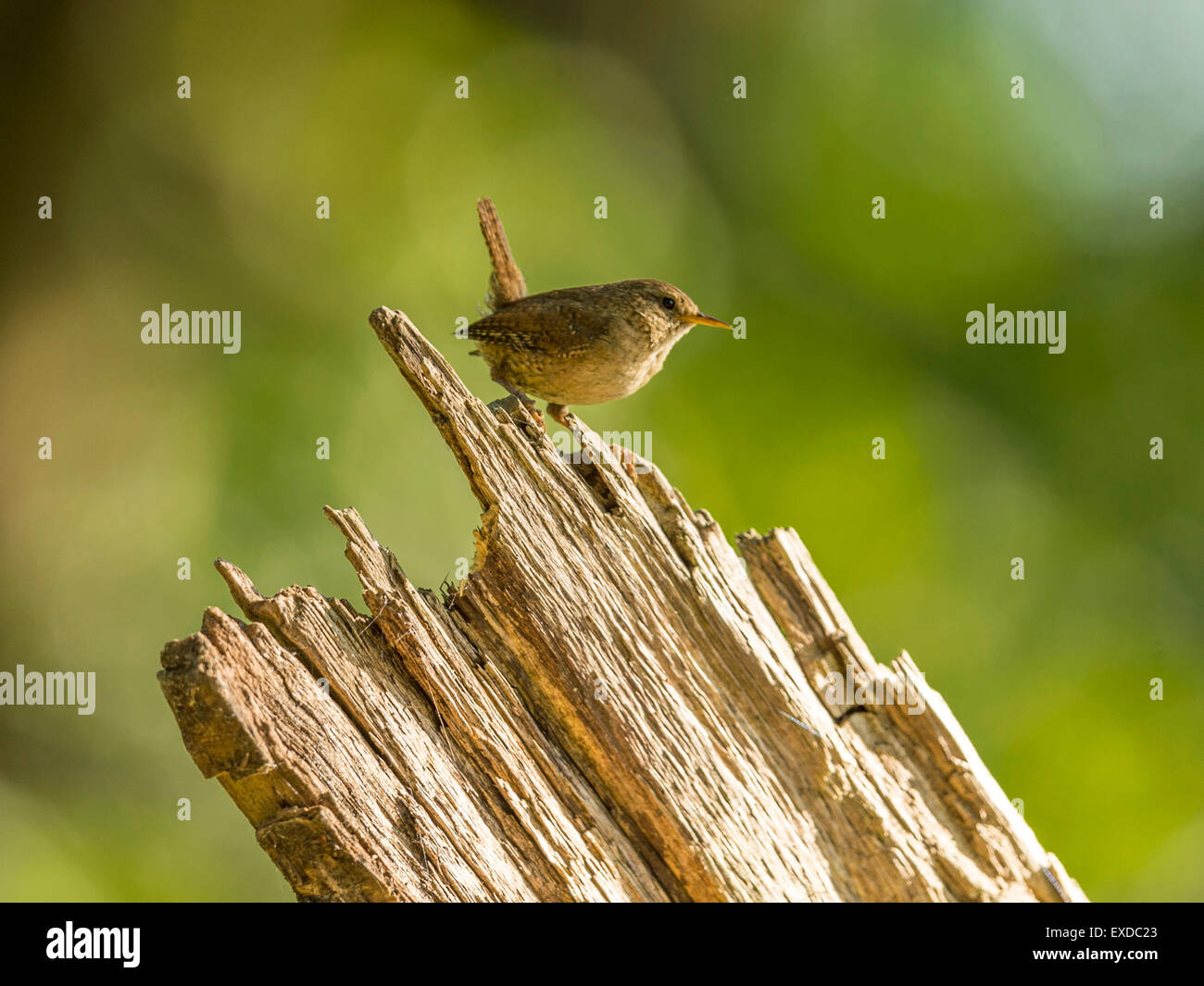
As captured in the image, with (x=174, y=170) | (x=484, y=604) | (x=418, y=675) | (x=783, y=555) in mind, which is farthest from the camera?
(x=174, y=170)

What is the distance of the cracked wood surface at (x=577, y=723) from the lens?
2.46 metres

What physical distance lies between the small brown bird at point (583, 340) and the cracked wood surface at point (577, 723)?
89 centimetres

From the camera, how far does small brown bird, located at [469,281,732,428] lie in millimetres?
4426

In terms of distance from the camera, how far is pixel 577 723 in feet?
9.89

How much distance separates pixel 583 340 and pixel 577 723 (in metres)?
2.01

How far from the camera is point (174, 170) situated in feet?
26.1
